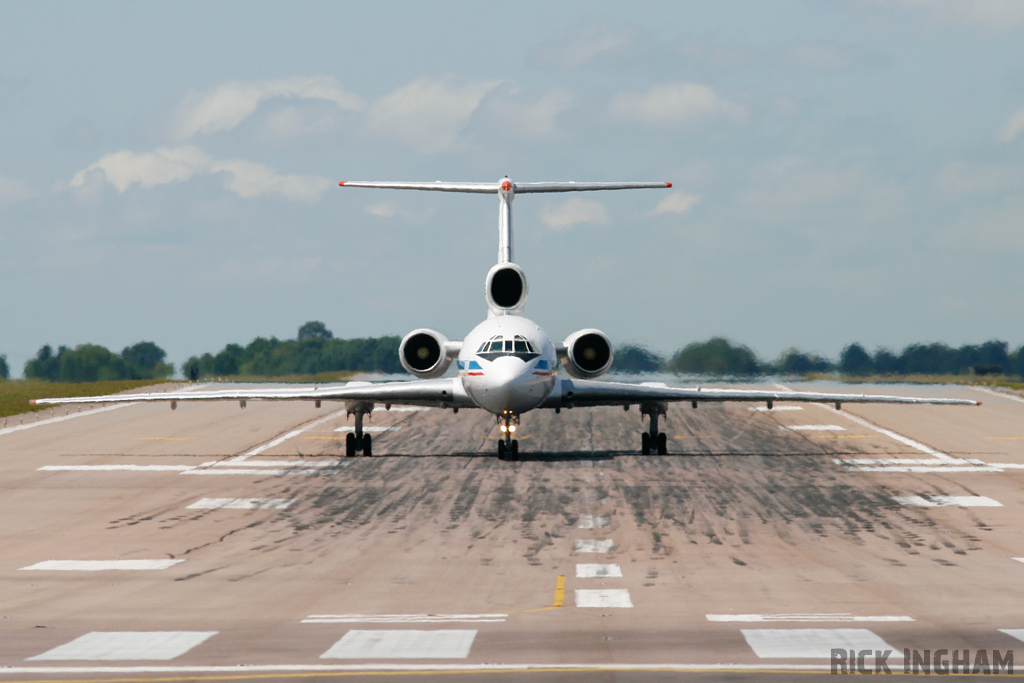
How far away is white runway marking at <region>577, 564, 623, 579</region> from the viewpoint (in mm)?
17008

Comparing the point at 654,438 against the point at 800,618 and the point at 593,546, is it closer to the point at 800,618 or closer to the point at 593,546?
the point at 593,546

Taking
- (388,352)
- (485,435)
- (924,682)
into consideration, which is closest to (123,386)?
(388,352)

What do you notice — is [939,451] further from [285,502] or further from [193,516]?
[193,516]

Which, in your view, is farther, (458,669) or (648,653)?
(648,653)

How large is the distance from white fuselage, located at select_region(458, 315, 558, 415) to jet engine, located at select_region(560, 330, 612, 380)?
2196 millimetres

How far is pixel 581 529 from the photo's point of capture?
21781 millimetres

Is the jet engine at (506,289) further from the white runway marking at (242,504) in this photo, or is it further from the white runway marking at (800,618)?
the white runway marking at (800,618)

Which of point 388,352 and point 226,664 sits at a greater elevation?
point 388,352

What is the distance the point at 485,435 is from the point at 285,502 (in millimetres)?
18376

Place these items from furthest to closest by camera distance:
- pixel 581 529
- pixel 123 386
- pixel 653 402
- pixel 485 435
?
1. pixel 123 386
2. pixel 485 435
3. pixel 653 402
4. pixel 581 529

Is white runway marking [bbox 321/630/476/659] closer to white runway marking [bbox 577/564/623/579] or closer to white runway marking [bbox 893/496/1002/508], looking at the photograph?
white runway marking [bbox 577/564/623/579]

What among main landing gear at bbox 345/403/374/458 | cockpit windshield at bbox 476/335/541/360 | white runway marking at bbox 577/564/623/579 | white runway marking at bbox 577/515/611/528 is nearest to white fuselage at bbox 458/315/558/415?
cockpit windshield at bbox 476/335/541/360

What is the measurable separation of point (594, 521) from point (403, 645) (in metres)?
10.8

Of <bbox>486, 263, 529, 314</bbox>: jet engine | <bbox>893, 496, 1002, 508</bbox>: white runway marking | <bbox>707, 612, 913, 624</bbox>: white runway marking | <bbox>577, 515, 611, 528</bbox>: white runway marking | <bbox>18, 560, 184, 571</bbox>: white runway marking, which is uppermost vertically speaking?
<bbox>486, 263, 529, 314</bbox>: jet engine
